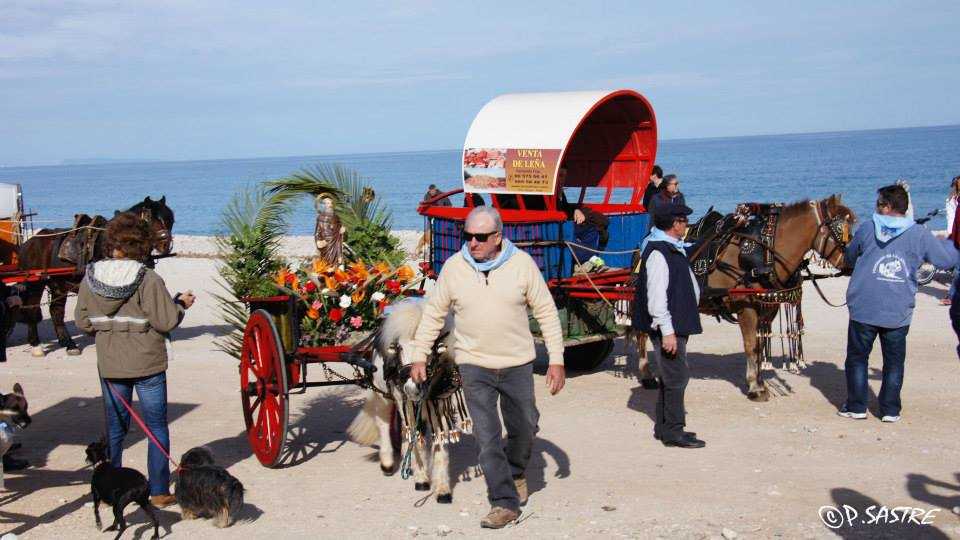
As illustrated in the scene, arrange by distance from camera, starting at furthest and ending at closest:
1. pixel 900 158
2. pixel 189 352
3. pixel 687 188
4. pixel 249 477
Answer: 1. pixel 900 158
2. pixel 687 188
3. pixel 189 352
4. pixel 249 477

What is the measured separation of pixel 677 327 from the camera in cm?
826

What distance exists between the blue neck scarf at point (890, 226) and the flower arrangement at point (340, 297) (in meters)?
4.08

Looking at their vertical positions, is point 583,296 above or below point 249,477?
above

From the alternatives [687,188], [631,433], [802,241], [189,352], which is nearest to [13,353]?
[189,352]

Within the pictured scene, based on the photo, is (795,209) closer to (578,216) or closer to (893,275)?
(893,275)

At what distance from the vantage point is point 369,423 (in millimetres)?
8266

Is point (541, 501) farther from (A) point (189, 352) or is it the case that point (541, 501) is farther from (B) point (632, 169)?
(A) point (189, 352)

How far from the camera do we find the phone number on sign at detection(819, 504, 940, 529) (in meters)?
6.57

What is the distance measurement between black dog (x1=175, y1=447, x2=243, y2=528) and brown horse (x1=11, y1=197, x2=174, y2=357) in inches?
300

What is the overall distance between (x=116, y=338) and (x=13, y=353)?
8837 millimetres

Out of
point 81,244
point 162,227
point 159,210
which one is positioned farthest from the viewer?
point 81,244

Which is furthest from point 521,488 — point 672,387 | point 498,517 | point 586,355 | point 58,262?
point 58,262

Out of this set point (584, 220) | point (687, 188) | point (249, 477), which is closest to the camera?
point (249, 477)

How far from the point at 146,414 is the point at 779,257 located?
5954 millimetres
